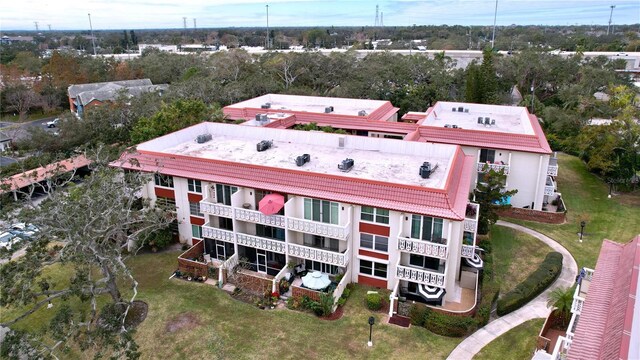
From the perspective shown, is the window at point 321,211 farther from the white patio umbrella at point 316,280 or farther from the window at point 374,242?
the white patio umbrella at point 316,280

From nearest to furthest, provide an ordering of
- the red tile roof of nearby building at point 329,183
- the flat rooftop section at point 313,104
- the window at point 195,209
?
the red tile roof of nearby building at point 329,183, the window at point 195,209, the flat rooftop section at point 313,104

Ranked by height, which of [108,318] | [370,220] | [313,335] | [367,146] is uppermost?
[367,146]

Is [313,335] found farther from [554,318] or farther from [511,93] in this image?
[511,93]

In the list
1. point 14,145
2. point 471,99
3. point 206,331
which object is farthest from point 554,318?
point 14,145

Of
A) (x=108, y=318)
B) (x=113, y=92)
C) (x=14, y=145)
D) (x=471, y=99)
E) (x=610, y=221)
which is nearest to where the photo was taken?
(x=108, y=318)

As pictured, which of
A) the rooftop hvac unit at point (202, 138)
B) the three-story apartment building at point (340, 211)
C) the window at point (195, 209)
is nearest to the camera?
the three-story apartment building at point (340, 211)

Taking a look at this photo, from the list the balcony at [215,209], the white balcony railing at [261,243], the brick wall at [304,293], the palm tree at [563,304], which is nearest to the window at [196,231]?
the balcony at [215,209]
